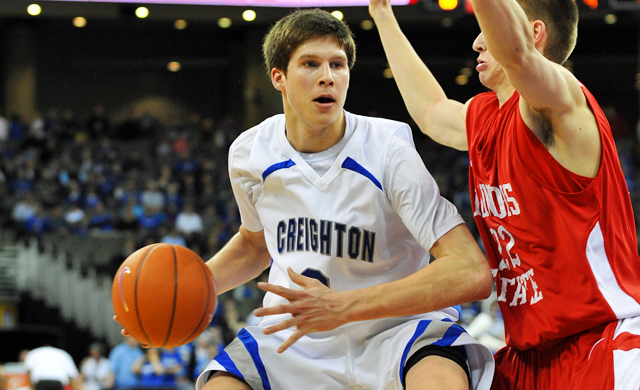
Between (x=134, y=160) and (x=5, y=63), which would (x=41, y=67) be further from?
(x=134, y=160)

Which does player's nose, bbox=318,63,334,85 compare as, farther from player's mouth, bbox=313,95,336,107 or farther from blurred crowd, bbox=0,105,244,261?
blurred crowd, bbox=0,105,244,261

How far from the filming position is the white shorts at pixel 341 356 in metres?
2.87

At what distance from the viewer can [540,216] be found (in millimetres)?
2639

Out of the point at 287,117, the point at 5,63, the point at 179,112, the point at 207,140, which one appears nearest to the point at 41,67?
the point at 5,63

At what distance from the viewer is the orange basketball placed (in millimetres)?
2943

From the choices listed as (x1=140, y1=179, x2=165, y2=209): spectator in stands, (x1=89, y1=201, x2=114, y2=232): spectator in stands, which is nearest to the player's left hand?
(x1=89, y1=201, x2=114, y2=232): spectator in stands

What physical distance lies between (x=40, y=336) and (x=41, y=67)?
15.4 m

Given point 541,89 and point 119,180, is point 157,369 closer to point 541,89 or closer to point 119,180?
point 119,180

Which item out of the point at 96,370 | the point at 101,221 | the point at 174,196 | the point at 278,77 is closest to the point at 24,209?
the point at 101,221

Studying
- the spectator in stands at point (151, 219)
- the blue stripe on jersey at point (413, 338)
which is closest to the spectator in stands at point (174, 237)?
the spectator in stands at point (151, 219)

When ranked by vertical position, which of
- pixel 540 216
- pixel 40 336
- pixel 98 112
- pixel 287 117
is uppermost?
pixel 98 112

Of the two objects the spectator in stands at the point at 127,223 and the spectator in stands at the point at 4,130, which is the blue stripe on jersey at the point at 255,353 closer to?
the spectator in stands at the point at 127,223

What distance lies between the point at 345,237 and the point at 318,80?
2.15 ft

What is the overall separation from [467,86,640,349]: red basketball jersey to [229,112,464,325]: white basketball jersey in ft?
0.89
